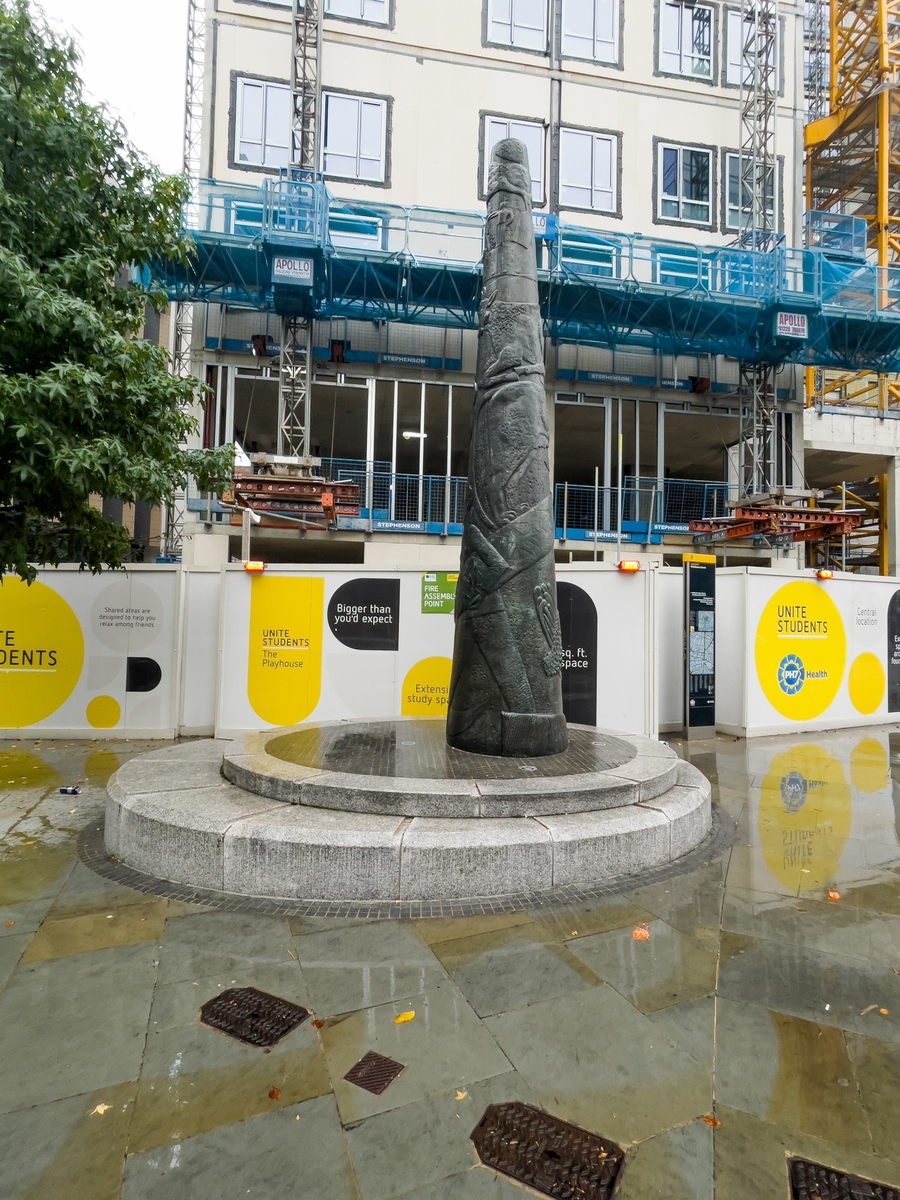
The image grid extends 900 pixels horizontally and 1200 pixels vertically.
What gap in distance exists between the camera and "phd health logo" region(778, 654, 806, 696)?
1043 centimetres

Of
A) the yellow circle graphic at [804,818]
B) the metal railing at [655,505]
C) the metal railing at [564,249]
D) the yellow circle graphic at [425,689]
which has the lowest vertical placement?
the yellow circle graphic at [804,818]

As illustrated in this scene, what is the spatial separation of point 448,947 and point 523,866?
0.85 metres

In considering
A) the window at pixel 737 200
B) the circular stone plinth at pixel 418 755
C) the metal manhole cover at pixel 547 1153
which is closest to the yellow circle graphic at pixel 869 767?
the circular stone plinth at pixel 418 755

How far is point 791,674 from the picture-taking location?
10.5 m

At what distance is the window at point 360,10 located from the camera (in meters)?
20.0

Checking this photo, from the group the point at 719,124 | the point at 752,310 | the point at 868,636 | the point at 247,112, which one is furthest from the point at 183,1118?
the point at 719,124

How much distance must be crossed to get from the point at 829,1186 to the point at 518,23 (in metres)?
27.4

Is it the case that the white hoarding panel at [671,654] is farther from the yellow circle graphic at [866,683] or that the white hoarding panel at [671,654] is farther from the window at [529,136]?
the window at [529,136]

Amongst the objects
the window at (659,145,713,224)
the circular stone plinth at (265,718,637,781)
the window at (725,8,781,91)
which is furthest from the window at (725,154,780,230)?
the circular stone plinth at (265,718,637,781)

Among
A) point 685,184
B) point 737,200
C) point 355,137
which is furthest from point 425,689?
point 737,200

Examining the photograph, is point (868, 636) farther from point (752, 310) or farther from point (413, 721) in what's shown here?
point (752, 310)

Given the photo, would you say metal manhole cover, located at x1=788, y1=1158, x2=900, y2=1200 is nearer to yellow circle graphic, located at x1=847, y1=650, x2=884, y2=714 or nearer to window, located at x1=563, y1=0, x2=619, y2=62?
yellow circle graphic, located at x1=847, y1=650, x2=884, y2=714

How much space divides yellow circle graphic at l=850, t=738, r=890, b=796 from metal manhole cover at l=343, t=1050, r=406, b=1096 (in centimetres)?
624

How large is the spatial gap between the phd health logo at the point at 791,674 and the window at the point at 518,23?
69.0 ft
